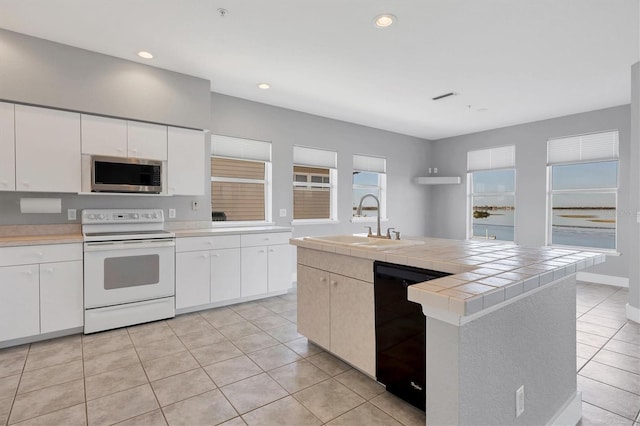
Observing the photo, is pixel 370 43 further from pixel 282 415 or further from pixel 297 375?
pixel 282 415

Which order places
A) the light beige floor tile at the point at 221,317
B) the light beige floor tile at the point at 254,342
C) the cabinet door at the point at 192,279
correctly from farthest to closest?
the cabinet door at the point at 192,279 < the light beige floor tile at the point at 221,317 < the light beige floor tile at the point at 254,342

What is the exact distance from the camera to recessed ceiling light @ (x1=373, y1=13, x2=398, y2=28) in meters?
2.68

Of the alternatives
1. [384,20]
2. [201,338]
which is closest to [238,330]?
[201,338]

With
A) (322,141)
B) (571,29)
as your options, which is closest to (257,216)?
(322,141)

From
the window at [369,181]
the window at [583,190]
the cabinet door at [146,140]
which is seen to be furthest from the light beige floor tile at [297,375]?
the window at [583,190]

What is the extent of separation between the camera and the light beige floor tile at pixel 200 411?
1.86m

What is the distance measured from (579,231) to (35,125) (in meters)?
7.71

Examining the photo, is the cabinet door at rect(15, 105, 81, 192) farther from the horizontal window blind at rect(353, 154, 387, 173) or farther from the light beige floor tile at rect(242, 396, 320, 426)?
the horizontal window blind at rect(353, 154, 387, 173)

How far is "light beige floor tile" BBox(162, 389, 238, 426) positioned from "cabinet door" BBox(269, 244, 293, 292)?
2254 mm

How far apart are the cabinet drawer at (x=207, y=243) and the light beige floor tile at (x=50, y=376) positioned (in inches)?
54.8

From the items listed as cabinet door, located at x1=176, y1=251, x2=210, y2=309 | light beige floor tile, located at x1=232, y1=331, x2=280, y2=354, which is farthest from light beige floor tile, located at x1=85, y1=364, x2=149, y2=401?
cabinet door, located at x1=176, y1=251, x2=210, y2=309

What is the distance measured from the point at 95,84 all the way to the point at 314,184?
3308mm

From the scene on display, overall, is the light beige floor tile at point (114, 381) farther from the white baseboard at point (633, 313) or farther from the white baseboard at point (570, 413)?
the white baseboard at point (633, 313)

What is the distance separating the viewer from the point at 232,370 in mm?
2445
